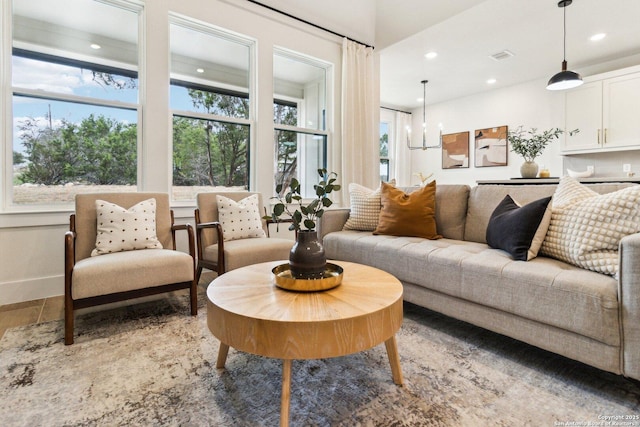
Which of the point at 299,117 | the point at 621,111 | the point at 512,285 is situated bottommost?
the point at 512,285

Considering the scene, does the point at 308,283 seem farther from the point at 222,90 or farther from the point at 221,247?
the point at 222,90

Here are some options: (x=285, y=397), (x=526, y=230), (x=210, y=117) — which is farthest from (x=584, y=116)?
(x=285, y=397)

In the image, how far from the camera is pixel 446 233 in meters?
2.66

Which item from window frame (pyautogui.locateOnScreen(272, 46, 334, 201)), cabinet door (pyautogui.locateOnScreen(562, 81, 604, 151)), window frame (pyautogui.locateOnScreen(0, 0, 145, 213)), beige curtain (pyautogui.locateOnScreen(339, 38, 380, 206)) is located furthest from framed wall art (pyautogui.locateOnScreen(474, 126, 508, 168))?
window frame (pyautogui.locateOnScreen(0, 0, 145, 213))

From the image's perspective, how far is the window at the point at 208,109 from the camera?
337 cm

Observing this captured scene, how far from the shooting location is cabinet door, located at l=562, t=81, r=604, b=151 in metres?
4.68

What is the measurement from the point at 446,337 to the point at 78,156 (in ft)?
10.6

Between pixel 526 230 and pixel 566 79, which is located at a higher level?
pixel 566 79

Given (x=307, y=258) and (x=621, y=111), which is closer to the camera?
(x=307, y=258)

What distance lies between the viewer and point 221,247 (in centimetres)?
247

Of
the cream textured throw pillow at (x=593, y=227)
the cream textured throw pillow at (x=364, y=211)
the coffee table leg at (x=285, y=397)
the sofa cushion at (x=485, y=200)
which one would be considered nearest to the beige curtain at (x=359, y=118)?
the cream textured throw pillow at (x=364, y=211)

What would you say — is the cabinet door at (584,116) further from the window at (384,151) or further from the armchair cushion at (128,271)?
the armchair cushion at (128,271)

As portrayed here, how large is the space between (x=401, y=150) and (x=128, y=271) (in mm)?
6383

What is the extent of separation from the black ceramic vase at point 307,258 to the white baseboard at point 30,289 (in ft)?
7.93
